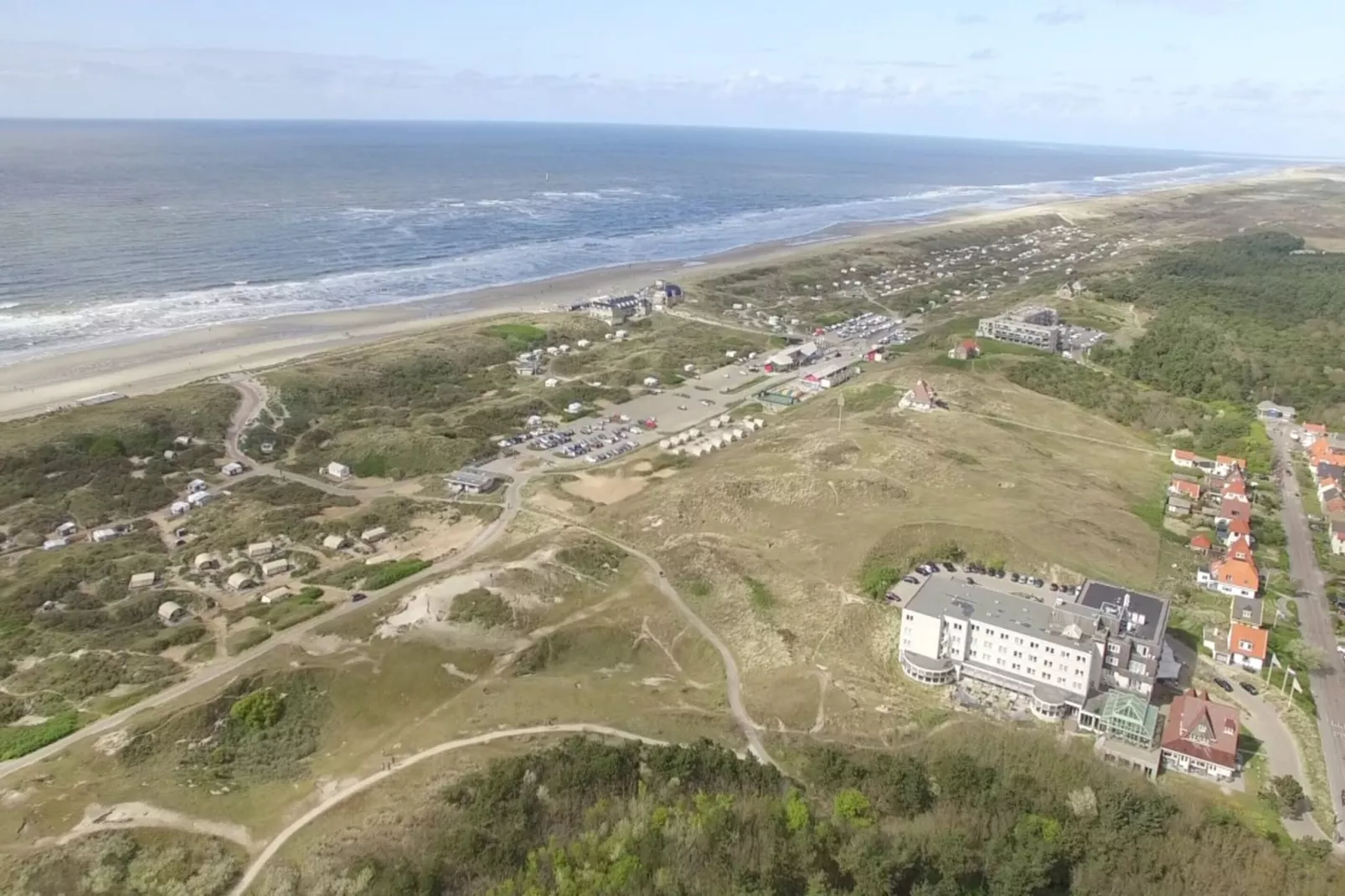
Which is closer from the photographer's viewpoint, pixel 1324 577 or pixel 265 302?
pixel 1324 577

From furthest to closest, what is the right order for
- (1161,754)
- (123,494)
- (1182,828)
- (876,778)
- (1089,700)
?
(123,494) → (1089,700) → (1161,754) → (876,778) → (1182,828)

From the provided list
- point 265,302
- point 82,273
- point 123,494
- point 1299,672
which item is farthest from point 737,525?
point 82,273

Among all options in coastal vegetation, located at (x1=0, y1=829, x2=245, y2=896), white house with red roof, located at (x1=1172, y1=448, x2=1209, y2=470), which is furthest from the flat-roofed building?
white house with red roof, located at (x1=1172, y1=448, x2=1209, y2=470)

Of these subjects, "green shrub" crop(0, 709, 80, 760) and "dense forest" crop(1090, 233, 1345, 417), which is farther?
"dense forest" crop(1090, 233, 1345, 417)

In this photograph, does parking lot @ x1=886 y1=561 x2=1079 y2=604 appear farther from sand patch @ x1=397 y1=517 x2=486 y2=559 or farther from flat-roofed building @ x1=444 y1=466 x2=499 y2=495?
flat-roofed building @ x1=444 y1=466 x2=499 y2=495

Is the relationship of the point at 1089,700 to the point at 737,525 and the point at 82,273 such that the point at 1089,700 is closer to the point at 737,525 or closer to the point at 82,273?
the point at 737,525

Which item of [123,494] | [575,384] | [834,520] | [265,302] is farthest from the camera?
[265,302]

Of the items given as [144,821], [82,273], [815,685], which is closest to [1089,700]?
[815,685]

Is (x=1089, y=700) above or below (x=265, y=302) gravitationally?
below
